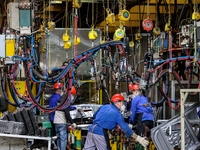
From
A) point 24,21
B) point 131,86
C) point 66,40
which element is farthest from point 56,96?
point 24,21

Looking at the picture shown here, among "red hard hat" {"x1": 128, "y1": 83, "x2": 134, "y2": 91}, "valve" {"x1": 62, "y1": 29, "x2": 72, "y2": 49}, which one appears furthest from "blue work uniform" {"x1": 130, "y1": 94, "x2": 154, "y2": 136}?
"valve" {"x1": 62, "y1": 29, "x2": 72, "y2": 49}

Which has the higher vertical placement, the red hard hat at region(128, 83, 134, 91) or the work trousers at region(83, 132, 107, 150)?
the red hard hat at region(128, 83, 134, 91)

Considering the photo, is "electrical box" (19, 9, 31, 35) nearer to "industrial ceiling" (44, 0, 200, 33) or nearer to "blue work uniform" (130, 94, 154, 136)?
"blue work uniform" (130, 94, 154, 136)

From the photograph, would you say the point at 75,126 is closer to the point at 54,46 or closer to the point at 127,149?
the point at 127,149

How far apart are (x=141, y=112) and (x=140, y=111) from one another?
0.03m

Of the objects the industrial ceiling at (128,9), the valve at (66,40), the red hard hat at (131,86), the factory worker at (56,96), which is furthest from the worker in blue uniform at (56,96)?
the industrial ceiling at (128,9)

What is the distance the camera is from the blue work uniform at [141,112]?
11805 mm

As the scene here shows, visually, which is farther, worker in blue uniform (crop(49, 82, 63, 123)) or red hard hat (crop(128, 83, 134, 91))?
worker in blue uniform (crop(49, 82, 63, 123))

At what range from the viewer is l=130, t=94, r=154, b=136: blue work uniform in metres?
11.8

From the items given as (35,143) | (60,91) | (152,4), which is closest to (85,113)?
(60,91)

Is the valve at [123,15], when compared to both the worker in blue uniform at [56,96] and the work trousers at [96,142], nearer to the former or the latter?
the worker in blue uniform at [56,96]

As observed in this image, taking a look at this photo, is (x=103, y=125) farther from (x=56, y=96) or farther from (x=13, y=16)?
(x=56, y=96)

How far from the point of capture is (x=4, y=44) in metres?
11.9

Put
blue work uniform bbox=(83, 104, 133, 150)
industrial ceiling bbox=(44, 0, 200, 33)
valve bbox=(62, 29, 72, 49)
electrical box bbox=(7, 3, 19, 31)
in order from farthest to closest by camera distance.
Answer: industrial ceiling bbox=(44, 0, 200, 33) < valve bbox=(62, 29, 72, 49) < electrical box bbox=(7, 3, 19, 31) < blue work uniform bbox=(83, 104, 133, 150)
